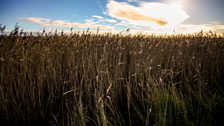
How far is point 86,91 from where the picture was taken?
2.89 meters

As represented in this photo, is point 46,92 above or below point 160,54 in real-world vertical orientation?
below

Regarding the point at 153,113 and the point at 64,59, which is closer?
the point at 153,113

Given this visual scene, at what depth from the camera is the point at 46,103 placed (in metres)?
2.85

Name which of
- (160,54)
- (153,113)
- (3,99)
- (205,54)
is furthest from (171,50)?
(3,99)

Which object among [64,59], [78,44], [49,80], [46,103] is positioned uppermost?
[78,44]

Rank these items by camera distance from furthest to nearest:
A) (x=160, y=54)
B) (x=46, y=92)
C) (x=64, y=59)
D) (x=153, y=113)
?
(x=160, y=54) → (x=64, y=59) → (x=46, y=92) → (x=153, y=113)

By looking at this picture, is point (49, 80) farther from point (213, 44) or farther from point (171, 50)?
point (213, 44)

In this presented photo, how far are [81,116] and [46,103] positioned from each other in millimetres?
944

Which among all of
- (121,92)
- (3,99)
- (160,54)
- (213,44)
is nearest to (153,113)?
(121,92)

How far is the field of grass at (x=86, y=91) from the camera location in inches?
94.2

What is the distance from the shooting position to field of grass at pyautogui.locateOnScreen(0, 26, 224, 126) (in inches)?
94.2

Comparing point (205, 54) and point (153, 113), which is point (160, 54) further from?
point (153, 113)

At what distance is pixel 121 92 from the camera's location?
3.24 m

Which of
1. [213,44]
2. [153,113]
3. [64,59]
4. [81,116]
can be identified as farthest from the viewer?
[213,44]
